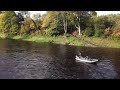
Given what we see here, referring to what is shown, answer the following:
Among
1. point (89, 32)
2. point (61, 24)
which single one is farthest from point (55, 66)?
point (61, 24)

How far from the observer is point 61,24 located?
42062mm

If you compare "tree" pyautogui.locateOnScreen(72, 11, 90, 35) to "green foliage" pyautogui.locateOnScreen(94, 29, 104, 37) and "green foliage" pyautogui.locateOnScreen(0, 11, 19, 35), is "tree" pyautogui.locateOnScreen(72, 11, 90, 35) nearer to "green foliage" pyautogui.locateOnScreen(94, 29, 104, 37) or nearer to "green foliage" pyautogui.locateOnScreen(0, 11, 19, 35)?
"green foliage" pyautogui.locateOnScreen(94, 29, 104, 37)

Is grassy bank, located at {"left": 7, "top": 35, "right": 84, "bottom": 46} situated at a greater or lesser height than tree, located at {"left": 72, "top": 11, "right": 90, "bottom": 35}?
lesser

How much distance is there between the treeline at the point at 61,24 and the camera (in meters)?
38.3

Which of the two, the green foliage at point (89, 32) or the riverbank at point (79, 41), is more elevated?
the green foliage at point (89, 32)

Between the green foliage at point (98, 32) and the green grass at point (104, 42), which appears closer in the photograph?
the green grass at point (104, 42)

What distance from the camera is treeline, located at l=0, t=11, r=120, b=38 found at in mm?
38344

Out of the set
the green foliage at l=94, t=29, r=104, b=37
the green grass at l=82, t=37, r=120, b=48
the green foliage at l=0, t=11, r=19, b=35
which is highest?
the green foliage at l=0, t=11, r=19, b=35

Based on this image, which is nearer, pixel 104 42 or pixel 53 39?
pixel 104 42

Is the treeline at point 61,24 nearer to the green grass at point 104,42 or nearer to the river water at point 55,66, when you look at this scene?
the green grass at point 104,42

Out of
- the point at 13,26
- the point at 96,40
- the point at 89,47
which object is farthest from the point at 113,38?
the point at 13,26

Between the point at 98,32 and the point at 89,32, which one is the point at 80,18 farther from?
the point at 98,32

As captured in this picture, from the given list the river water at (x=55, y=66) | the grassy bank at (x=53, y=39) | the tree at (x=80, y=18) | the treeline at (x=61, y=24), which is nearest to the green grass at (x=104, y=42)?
the treeline at (x=61, y=24)

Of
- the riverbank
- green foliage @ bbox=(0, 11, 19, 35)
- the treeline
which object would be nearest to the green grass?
the riverbank
